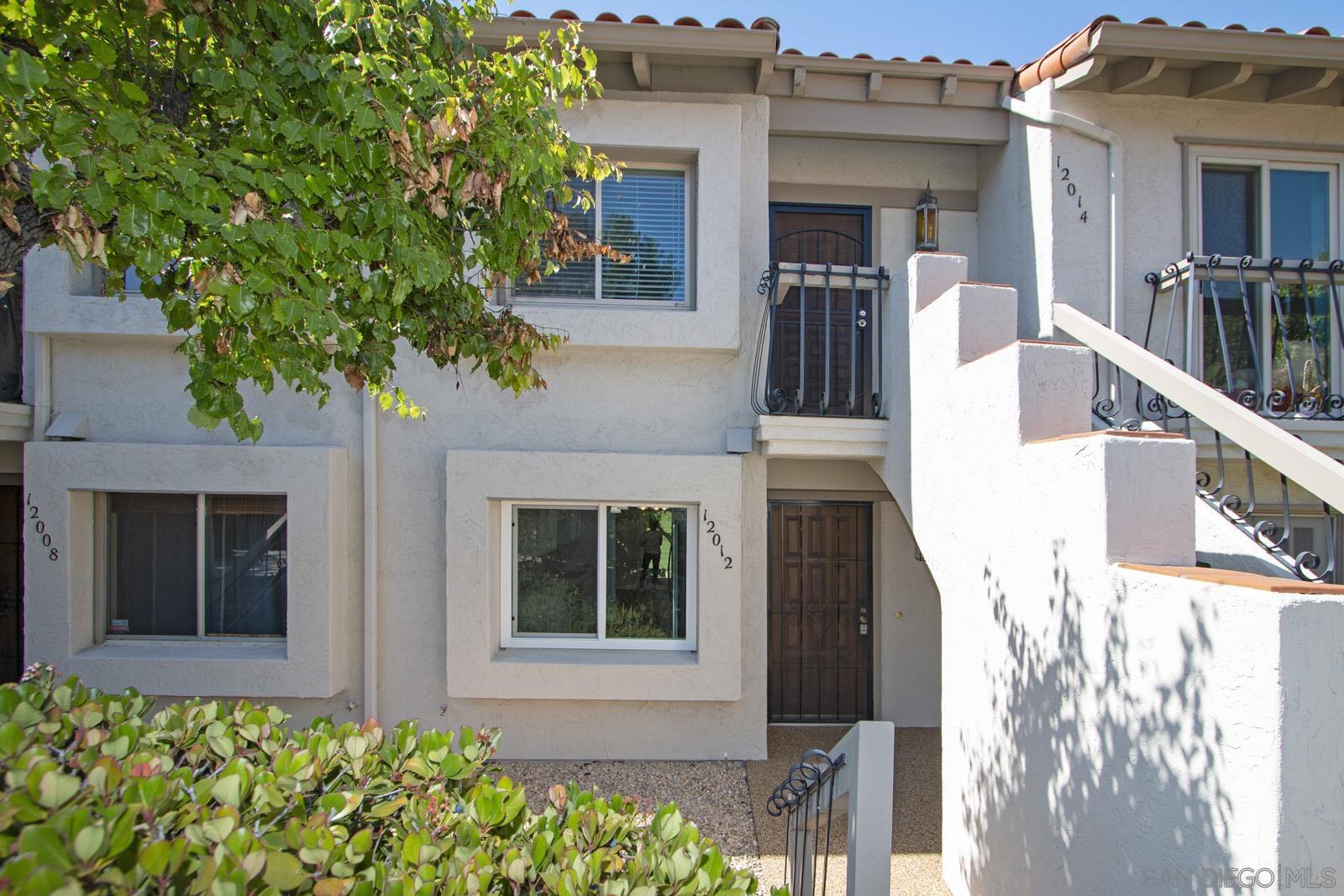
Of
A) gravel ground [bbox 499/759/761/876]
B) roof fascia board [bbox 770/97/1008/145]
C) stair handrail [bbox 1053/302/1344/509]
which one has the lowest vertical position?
gravel ground [bbox 499/759/761/876]

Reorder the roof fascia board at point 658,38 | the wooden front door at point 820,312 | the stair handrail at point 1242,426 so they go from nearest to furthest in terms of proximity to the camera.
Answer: the stair handrail at point 1242,426 < the roof fascia board at point 658,38 < the wooden front door at point 820,312

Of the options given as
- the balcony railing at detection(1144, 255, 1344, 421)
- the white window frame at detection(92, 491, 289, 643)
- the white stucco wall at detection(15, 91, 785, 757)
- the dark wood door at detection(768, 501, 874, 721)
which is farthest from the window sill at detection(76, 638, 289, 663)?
the balcony railing at detection(1144, 255, 1344, 421)

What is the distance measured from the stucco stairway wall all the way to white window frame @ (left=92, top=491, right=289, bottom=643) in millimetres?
5601

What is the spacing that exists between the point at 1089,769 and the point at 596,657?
3.96 meters

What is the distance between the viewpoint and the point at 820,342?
727 centimetres

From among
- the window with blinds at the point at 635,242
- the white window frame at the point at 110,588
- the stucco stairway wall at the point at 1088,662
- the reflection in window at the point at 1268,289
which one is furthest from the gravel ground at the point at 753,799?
the reflection in window at the point at 1268,289

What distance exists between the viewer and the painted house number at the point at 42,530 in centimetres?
579

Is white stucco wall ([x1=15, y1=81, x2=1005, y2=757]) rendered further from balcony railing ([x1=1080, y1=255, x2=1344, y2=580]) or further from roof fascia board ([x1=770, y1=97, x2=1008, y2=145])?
balcony railing ([x1=1080, y1=255, x2=1344, y2=580])

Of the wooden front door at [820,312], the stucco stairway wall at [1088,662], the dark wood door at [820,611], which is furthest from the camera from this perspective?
the dark wood door at [820,611]

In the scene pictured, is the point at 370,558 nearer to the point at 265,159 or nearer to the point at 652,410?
the point at 652,410

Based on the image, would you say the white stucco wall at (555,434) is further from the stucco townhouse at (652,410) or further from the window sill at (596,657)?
the window sill at (596,657)

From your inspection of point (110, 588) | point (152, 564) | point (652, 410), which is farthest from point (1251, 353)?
point (110, 588)

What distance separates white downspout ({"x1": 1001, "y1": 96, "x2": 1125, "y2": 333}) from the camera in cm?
600

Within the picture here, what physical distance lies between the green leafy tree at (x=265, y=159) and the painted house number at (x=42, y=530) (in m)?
4.25
